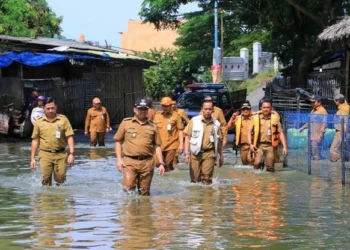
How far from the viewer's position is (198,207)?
38.6 feet

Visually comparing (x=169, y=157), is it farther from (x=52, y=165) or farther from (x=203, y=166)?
(x=52, y=165)

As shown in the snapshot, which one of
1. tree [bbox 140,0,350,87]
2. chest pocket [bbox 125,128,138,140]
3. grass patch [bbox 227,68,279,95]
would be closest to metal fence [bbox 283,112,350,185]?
chest pocket [bbox 125,128,138,140]

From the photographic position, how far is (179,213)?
1113cm

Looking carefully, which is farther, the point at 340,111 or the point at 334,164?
the point at 340,111

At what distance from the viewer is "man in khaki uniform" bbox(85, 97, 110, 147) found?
2289 centimetres

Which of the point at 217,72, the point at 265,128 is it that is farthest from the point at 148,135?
the point at 217,72

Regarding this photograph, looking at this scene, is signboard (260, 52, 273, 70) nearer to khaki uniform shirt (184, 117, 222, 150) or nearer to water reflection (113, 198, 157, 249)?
khaki uniform shirt (184, 117, 222, 150)

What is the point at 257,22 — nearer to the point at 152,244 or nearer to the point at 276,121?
the point at 276,121

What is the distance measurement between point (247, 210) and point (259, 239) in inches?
93.0

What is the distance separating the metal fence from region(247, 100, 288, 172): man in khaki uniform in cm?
55

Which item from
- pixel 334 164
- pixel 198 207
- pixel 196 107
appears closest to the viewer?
pixel 198 207

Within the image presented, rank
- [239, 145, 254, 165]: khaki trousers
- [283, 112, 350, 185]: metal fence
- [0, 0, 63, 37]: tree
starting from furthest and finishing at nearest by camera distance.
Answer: [0, 0, 63, 37]: tree
[239, 145, 254, 165]: khaki trousers
[283, 112, 350, 185]: metal fence

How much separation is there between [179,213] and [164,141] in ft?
15.6

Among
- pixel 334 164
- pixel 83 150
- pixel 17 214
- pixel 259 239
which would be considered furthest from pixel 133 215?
pixel 83 150
